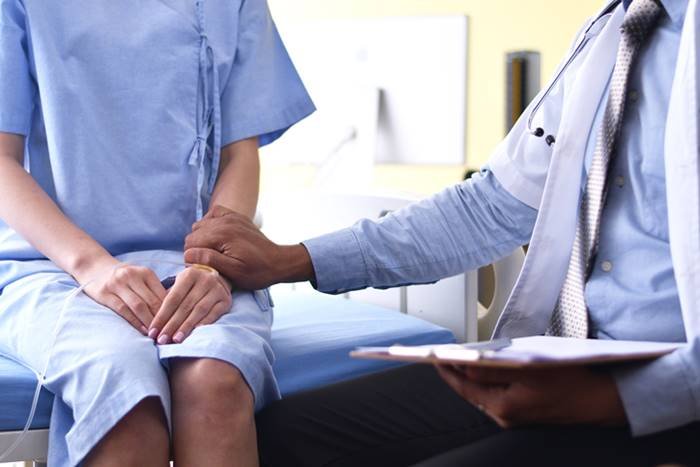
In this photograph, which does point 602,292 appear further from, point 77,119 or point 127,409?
point 77,119

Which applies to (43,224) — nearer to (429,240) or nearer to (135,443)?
(135,443)

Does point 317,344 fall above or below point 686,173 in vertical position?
below

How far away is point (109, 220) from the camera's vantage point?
1.36 meters

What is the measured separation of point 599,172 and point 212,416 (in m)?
0.57

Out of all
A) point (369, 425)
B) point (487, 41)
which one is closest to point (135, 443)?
point (369, 425)

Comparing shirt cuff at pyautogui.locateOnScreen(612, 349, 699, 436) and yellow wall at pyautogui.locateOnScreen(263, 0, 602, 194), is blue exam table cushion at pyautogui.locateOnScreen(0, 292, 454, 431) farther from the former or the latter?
→ yellow wall at pyautogui.locateOnScreen(263, 0, 602, 194)

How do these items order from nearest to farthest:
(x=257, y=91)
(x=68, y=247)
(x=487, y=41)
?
(x=68, y=247), (x=257, y=91), (x=487, y=41)

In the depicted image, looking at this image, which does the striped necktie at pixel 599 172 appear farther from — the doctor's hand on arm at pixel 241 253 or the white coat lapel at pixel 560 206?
the doctor's hand on arm at pixel 241 253

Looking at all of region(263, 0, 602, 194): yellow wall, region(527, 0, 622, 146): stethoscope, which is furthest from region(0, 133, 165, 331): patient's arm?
region(263, 0, 602, 194): yellow wall

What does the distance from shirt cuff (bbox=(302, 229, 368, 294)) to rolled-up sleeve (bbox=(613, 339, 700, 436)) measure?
489mm

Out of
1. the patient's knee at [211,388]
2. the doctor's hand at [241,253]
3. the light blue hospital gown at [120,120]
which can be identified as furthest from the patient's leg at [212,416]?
the doctor's hand at [241,253]

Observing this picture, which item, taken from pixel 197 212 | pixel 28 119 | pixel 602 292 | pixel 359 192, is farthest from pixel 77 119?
pixel 602 292

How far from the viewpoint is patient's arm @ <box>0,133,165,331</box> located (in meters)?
1.20

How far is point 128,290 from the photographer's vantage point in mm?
1200
